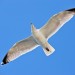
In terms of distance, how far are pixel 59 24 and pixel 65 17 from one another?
0.56 ft

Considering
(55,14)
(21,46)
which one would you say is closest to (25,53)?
Answer: (21,46)

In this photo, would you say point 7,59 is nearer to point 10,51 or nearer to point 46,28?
point 10,51

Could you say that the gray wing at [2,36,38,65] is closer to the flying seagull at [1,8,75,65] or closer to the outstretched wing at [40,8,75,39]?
the flying seagull at [1,8,75,65]

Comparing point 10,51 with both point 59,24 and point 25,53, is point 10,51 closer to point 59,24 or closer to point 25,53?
point 25,53

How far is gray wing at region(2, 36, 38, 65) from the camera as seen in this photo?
10.9 m

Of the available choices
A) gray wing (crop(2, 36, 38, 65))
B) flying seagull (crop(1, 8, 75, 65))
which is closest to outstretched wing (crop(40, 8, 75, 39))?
flying seagull (crop(1, 8, 75, 65))

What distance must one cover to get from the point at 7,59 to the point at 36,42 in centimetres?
57

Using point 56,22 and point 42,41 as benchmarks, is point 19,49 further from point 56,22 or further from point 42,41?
point 56,22

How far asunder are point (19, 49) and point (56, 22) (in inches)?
29.9

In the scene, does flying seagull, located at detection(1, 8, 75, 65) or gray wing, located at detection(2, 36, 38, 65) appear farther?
gray wing, located at detection(2, 36, 38, 65)

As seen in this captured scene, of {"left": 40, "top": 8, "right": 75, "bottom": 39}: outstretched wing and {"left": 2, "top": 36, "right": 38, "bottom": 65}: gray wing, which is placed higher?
{"left": 2, "top": 36, "right": 38, "bottom": 65}: gray wing

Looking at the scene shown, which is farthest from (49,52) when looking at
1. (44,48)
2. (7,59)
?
(7,59)

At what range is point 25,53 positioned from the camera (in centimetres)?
1098

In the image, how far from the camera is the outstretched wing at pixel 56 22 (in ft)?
34.6
